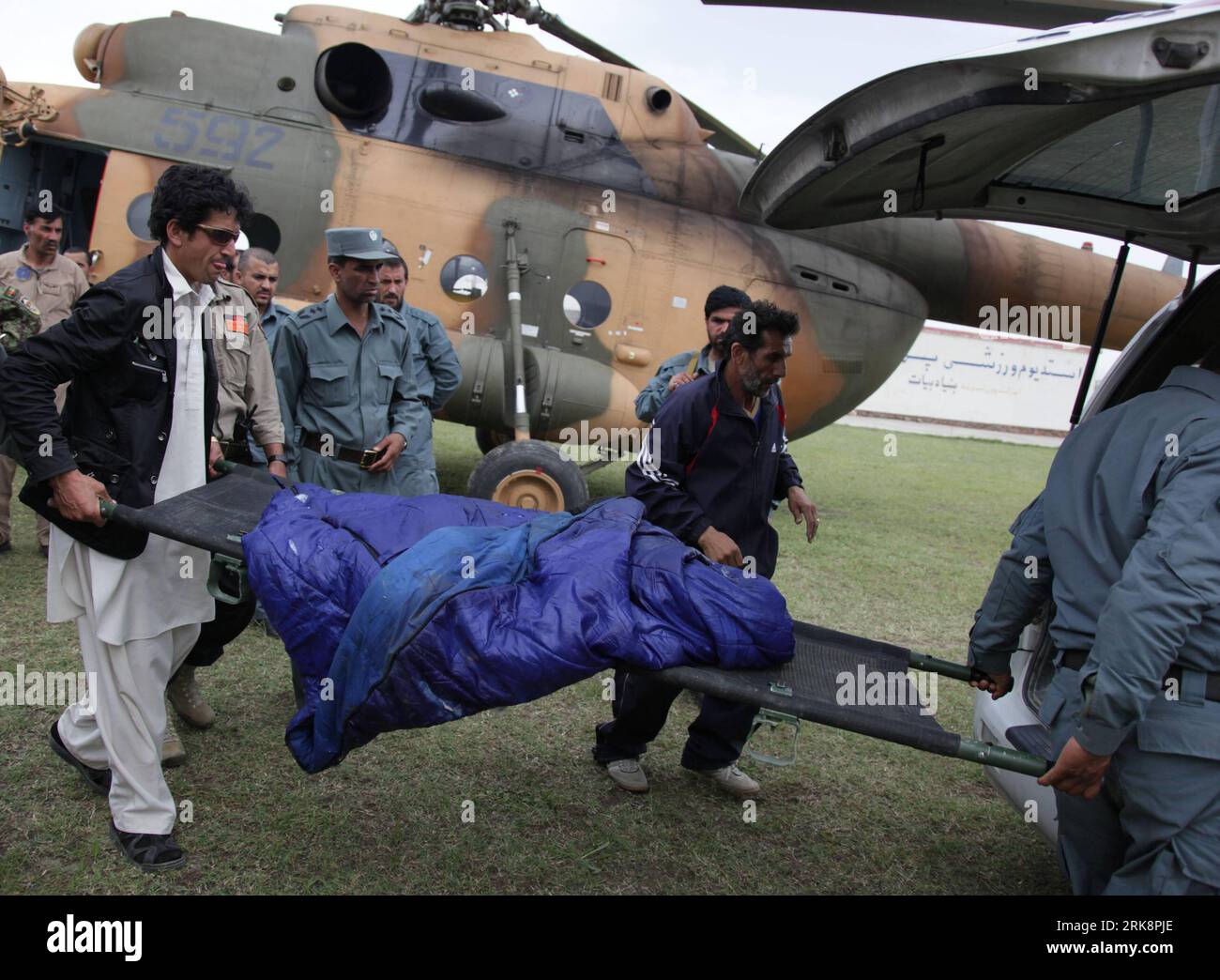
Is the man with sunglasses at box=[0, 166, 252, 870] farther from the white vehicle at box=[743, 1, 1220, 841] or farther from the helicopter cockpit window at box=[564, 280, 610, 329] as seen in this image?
the helicopter cockpit window at box=[564, 280, 610, 329]

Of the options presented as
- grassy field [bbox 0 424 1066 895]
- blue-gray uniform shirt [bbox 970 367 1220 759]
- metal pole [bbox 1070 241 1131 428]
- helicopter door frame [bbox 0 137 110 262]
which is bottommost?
grassy field [bbox 0 424 1066 895]

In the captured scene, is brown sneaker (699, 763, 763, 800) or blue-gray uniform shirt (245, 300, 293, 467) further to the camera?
blue-gray uniform shirt (245, 300, 293, 467)

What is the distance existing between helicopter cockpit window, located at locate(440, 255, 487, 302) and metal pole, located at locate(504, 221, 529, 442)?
25cm

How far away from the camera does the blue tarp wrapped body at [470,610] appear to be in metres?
2.41

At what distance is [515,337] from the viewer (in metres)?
7.33

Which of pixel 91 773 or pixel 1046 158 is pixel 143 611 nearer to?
pixel 91 773

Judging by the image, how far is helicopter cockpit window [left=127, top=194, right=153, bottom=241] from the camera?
23.6ft

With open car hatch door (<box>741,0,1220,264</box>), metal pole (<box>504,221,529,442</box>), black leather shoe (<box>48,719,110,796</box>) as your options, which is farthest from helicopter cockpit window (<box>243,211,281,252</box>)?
open car hatch door (<box>741,0,1220,264</box>)

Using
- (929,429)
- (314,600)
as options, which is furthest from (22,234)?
(929,429)

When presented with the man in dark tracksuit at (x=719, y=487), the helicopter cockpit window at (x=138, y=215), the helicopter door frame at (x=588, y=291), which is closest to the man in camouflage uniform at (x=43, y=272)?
the helicopter cockpit window at (x=138, y=215)

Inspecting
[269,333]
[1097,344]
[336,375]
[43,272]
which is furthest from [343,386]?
[43,272]

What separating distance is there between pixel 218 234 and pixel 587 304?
5.05 meters

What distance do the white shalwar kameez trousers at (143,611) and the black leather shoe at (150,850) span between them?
0.02 meters

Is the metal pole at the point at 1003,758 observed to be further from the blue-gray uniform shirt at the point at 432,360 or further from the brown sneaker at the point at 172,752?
the blue-gray uniform shirt at the point at 432,360
